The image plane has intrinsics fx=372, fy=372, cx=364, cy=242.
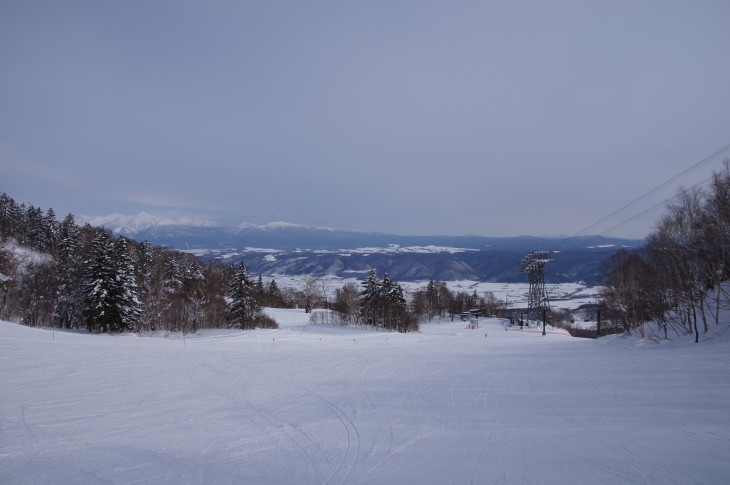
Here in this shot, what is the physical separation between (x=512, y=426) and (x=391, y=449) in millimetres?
3326

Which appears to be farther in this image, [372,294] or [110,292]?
[372,294]

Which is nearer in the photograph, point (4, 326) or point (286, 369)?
point (286, 369)

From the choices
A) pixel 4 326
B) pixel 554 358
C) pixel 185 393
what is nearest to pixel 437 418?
pixel 185 393

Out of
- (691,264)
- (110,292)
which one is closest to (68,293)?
(110,292)

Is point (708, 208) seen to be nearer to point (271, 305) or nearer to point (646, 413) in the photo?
point (646, 413)

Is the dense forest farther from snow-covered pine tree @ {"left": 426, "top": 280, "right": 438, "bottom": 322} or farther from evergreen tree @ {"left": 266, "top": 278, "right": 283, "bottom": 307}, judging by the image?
evergreen tree @ {"left": 266, "top": 278, "right": 283, "bottom": 307}

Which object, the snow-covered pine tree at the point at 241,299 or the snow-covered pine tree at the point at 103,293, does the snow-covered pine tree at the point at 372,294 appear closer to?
the snow-covered pine tree at the point at 241,299

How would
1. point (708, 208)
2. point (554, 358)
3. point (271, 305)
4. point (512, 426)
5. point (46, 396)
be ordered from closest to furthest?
point (512, 426) < point (46, 396) < point (554, 358) < point (708, 208) < point (271, 305)

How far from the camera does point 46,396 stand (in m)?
11.7

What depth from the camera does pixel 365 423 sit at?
31.0ft

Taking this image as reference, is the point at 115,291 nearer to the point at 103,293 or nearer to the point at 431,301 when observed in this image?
the point at 103,293

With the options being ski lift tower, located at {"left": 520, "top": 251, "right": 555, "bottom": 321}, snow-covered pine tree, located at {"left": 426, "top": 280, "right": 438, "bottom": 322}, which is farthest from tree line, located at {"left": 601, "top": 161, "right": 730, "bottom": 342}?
snow-covered pine tree, located at {"left": 426, "top": 280, "right": 438, "bottom": 322}

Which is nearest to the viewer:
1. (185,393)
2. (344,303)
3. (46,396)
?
(46,396)

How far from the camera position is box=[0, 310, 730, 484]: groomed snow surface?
6613mm
